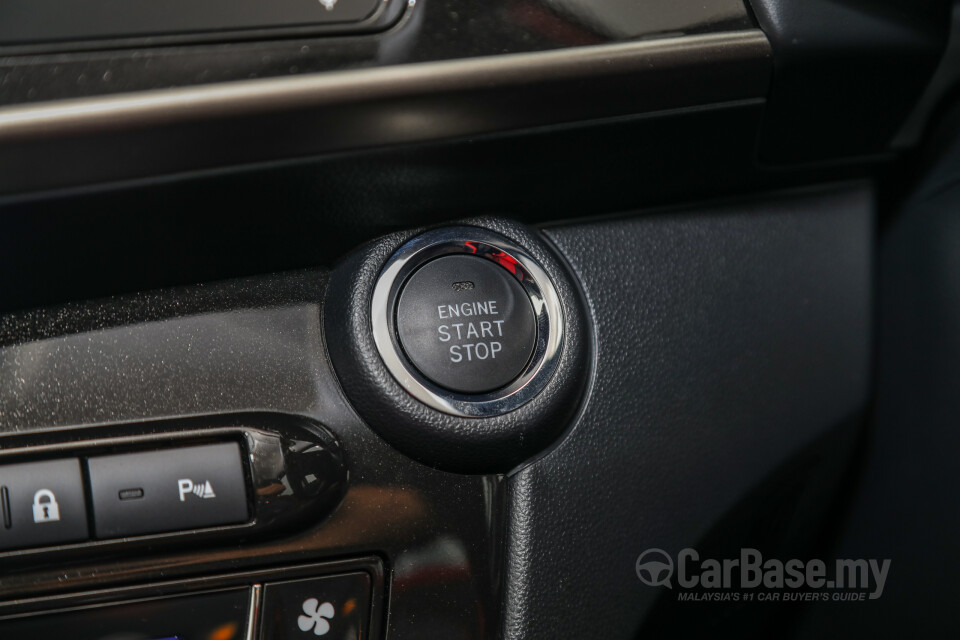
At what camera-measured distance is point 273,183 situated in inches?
18.6

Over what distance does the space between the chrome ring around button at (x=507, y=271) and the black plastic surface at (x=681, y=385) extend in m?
0.04

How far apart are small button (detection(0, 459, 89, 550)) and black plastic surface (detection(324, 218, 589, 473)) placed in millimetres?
158

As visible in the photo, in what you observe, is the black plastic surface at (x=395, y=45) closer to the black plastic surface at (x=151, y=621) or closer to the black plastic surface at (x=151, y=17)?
the black plastic surface at (x=151, y=17)

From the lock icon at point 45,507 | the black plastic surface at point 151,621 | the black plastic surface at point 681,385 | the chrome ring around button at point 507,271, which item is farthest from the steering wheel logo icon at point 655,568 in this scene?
the lock icon at point 45,507

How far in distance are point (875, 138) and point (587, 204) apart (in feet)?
0.71

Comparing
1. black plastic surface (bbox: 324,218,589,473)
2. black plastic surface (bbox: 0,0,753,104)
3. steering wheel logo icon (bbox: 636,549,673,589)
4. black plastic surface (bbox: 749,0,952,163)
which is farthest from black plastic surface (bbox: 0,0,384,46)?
steering wheel logo icon (bbox: 636,549,673,589)

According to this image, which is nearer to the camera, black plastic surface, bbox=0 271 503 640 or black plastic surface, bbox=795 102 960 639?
black plastic surface, bbox=0 271 503 640

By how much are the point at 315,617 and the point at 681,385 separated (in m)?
0.27

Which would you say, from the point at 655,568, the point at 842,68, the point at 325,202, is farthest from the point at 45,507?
the point at 842,68

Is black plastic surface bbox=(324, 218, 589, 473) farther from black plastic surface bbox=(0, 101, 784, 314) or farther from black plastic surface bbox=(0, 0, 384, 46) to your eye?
black plastic surface bbox=(0, 0, 384, 46)

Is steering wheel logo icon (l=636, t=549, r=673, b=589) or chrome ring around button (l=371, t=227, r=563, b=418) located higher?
chrome ring around button (l=371, t=227, r=563, b=418)

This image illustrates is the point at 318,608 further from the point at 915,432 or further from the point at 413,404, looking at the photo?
the point at 915,432

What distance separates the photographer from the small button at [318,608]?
486mm

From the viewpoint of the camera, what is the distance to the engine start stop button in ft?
1.69
